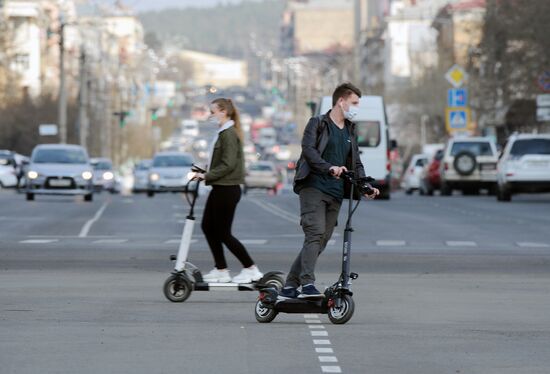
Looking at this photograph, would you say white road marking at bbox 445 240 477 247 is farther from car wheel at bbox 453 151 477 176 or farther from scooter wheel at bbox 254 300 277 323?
car wheel at bbox 453 151 477 176

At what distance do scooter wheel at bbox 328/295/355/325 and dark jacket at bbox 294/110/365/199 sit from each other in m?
0.89

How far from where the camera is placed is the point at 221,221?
661 inches

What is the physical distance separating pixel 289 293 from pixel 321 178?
92 cm

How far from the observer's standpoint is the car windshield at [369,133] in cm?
5509

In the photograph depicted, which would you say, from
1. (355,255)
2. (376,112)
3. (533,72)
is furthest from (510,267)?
(533,72)

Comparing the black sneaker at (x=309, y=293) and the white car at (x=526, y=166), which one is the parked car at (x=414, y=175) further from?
the black sneaker at (x=309, y=293)

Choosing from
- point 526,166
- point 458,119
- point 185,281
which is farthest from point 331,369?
point 458,119

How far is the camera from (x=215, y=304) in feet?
53.1

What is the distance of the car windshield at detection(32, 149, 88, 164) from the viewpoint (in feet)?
180

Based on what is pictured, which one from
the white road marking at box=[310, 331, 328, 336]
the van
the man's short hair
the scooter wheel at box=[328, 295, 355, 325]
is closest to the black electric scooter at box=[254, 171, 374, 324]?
the scooter wheel at box=[328, 295, 355, 325]

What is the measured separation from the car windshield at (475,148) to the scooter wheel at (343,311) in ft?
160

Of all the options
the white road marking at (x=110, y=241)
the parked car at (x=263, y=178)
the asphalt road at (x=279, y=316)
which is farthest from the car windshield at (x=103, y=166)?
the white road marking at (x=110, y=241)

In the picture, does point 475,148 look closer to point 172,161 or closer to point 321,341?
point 172,161

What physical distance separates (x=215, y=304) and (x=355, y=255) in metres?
8.68
